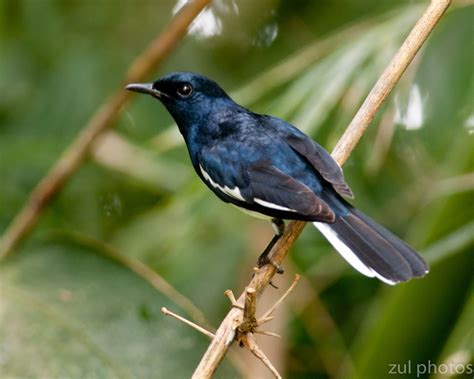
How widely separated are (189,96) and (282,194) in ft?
2.77

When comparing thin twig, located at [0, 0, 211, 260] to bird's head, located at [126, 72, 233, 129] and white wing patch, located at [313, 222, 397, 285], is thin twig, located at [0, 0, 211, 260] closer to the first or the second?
bird's head, located at [126, 72, 233, 129]

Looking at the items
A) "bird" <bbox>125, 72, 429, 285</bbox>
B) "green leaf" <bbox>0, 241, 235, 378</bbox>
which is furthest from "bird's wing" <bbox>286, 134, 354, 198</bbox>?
"green leaf" <bbox>0, 241, 235, 378</bbox>

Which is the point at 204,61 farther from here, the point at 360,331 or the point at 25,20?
the point at 360,331

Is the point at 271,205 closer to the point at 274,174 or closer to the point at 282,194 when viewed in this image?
the point at 282,194

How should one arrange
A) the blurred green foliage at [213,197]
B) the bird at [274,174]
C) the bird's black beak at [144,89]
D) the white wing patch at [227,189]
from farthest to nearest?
the bird's black beak at [144,89], the blurred green foliage at [213,197], the white wing patch at [227,189], the bird at [274,174]

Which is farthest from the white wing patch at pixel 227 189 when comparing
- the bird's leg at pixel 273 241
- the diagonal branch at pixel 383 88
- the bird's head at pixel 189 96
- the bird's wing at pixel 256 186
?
the bird's head at pixel 189 96

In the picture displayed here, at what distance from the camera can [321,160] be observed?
127 inches

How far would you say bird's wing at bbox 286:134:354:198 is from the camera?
3154 millimetres

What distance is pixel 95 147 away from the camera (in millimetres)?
3971

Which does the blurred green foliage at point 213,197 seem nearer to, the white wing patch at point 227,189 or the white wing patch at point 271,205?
the white wing patch at point 227,189

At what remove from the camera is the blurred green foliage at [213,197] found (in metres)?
3.44

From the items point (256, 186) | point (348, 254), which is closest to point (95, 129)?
point (256, 186)

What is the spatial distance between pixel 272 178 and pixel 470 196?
858 millimetres

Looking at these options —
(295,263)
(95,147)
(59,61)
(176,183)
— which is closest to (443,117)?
(295,263)
